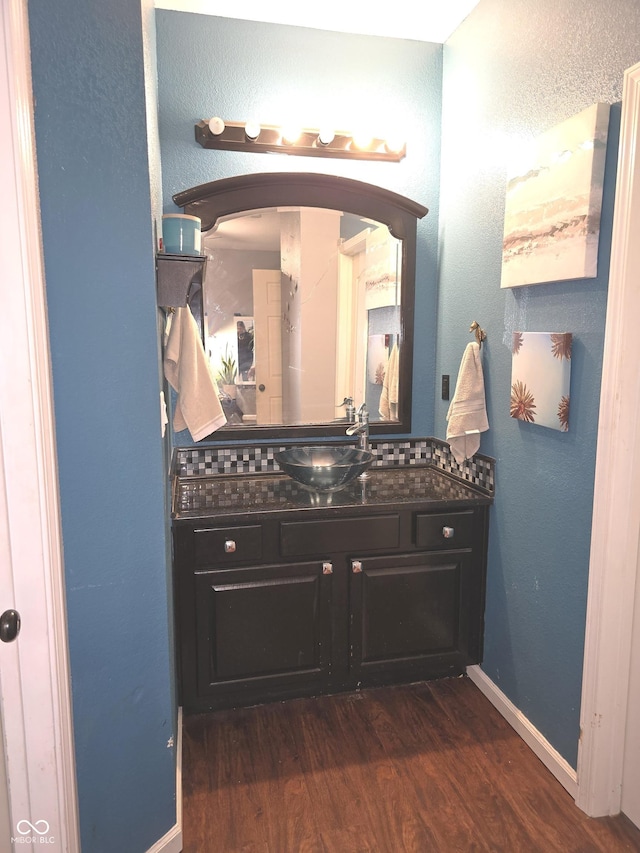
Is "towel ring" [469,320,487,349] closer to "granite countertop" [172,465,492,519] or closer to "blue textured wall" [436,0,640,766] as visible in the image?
"blue textured wall" [436,0,640,766]

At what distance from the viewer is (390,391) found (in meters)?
2.80

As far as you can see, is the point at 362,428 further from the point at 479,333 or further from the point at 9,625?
the point at 9,625

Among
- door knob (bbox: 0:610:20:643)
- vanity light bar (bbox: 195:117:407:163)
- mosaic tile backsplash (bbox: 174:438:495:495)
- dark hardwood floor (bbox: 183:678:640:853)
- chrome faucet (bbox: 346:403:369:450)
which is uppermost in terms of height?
vanity light bar (bbox: 195:117:407:163)

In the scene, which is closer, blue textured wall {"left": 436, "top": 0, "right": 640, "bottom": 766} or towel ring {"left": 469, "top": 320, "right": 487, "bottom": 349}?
blue textured wall {"left": 436, "top": 0, "right": 640, "bottom": 766}

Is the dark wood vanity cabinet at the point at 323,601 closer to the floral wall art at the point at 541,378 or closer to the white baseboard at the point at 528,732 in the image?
the white baseboard at the point at 528,732

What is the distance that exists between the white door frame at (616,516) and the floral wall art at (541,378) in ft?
0.58

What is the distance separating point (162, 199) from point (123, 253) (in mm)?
1169

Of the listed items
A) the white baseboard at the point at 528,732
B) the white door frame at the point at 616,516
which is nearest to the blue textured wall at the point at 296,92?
the white door frame at the point at 616,516

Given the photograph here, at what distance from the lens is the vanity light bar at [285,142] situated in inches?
95.5

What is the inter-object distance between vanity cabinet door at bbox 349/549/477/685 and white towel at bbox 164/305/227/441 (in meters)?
0.81

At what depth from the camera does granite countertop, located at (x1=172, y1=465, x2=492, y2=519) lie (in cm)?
224

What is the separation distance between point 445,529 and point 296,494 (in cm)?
62

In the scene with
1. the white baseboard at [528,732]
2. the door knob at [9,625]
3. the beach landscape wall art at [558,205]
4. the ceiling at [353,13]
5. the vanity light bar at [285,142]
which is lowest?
the white baseboard at [528,732]

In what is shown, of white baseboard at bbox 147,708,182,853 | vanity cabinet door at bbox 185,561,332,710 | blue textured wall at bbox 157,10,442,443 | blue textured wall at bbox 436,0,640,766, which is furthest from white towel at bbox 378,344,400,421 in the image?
white baseboard at bbox 147,708,182,853
